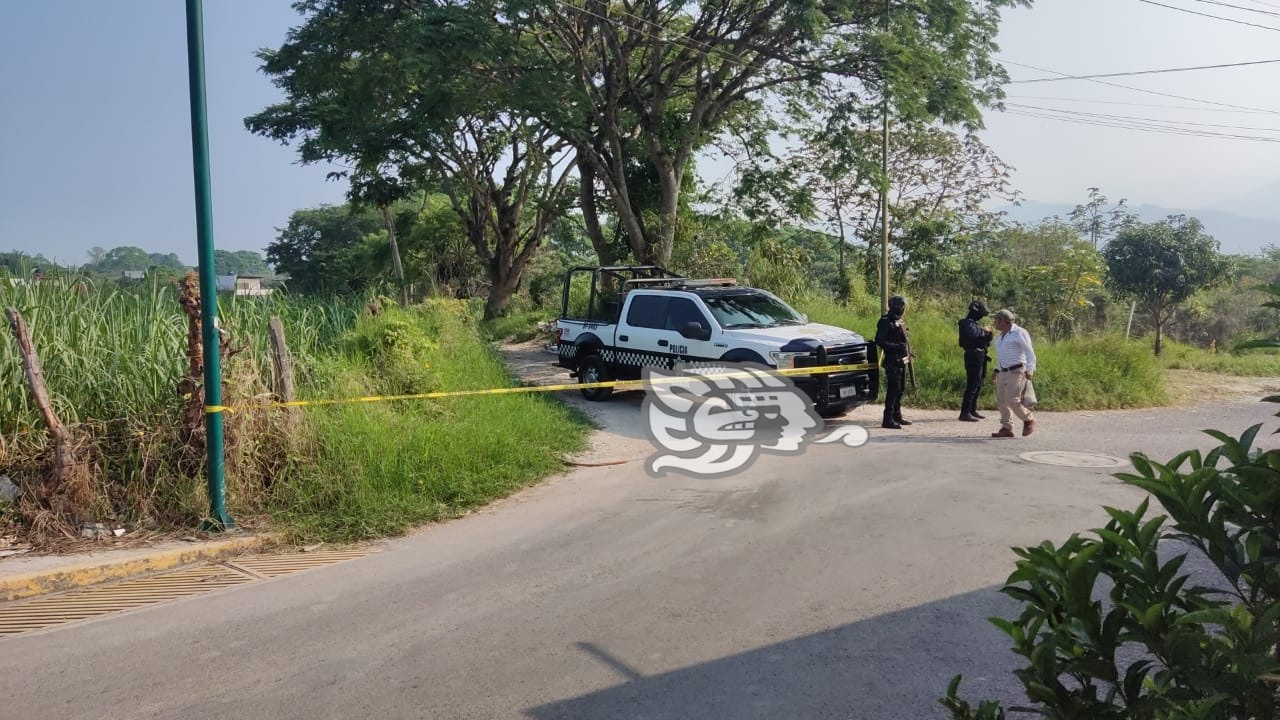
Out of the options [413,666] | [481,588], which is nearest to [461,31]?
[481,588]

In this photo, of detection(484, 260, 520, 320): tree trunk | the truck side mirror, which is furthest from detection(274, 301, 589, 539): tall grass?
detection(484, 260, 520, 320): tree trunk

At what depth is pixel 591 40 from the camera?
1912 centimetres

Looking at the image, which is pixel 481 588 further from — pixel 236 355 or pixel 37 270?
pixel 37 270

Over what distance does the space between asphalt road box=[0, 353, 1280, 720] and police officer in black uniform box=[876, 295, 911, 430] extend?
308 cm

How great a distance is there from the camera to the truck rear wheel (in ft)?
43.9

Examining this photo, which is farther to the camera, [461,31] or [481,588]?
[461,31]

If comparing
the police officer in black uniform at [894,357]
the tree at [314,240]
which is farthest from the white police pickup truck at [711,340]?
the tree at [314,240]

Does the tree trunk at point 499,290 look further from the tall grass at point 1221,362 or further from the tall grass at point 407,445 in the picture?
the tall grass at point 1221,362

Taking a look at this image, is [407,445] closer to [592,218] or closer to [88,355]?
[88,355]

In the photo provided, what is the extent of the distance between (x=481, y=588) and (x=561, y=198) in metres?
23.6

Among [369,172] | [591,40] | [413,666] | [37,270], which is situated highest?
[591,40]

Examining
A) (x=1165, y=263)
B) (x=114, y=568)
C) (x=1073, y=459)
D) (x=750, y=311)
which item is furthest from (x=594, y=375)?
(x=1165, y=263)

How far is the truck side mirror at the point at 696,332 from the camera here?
1145 centimetres

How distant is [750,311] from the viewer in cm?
1220
